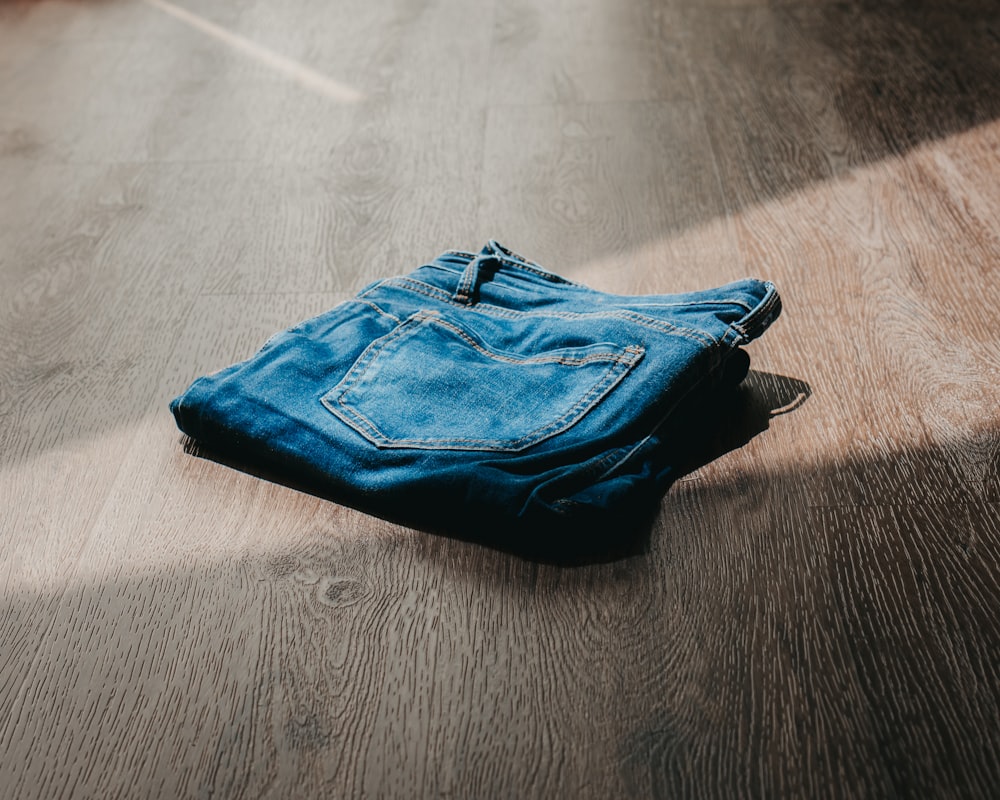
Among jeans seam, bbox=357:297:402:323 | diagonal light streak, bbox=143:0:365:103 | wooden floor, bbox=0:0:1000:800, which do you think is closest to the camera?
wooden floor, bbox=0:0:1000:800

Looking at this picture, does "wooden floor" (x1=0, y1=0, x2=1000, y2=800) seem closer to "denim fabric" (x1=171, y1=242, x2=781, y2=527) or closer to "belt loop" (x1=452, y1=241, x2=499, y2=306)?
"denim fabric" (x1=171, y1=242, x2=781, y2=527)

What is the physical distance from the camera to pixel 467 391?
0.93m

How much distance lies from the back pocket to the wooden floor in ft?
0.32

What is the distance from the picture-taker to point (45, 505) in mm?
942

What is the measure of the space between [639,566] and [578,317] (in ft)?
0.93

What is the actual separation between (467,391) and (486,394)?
2 centimetres

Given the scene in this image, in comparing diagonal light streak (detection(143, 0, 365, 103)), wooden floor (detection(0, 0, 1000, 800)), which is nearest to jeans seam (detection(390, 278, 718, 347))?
wooden floor (detection(0, 0, 1000, 800))

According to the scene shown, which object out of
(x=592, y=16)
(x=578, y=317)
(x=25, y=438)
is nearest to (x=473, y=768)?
(x=578, y=317)

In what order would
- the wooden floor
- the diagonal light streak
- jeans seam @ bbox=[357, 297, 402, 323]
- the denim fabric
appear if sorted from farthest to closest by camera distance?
the diagonal light streak, jeans seam @ bbox=[357, 297, 402, 323], the denim fabric, the wooden floor

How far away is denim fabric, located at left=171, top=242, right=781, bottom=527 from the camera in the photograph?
2.75ft

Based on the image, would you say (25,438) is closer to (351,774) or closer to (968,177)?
(351,774)

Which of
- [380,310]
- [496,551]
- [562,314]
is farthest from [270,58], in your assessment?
[496,551]

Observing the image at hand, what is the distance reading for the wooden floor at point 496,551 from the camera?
0.70 metres

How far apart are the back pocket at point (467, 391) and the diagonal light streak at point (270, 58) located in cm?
90
